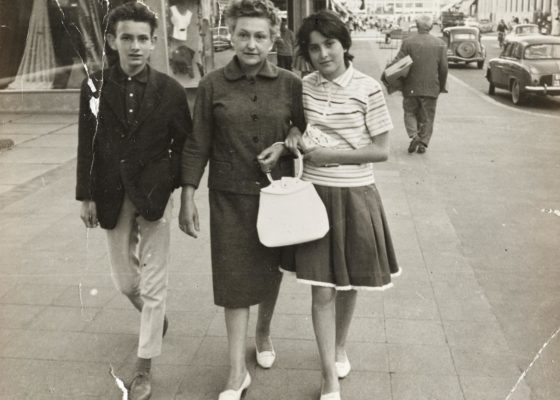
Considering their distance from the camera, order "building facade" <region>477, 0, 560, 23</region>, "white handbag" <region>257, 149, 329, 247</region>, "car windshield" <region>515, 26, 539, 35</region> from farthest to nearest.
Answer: "building facade" <region>477, 0, 560, 23</region>, "car windshield" <region>515, 26, 539, 35</region>, "white handbag" <region>257, 149, 329, 247</region>

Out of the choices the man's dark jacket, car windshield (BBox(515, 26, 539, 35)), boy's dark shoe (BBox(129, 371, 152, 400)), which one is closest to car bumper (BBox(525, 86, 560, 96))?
the man's dark jacket

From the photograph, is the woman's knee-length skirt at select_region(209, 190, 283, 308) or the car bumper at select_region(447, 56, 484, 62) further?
the car bumper at select_region(447, 56, 484, 62)

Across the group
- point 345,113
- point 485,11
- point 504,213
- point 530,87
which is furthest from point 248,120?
point 485,11

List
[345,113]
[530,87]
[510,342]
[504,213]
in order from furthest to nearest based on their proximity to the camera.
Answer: [530,87] → [504,213] → [510,342] → [345,113]

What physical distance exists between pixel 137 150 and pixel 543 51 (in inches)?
557

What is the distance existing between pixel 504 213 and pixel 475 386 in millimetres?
3549

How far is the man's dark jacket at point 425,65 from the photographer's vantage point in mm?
9555

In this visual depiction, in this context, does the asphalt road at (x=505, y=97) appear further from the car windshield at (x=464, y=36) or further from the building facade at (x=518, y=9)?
the building facade at (x=518, y=9)

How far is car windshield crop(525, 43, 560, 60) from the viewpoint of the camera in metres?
15.1

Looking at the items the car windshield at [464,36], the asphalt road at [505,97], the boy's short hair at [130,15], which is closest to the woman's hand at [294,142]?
the boy's short hair at [130,15]

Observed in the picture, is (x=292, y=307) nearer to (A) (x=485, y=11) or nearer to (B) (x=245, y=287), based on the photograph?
(B) (x=245, y=287)

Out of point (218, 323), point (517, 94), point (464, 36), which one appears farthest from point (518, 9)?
point (218, 323)

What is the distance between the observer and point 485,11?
92.2 metres

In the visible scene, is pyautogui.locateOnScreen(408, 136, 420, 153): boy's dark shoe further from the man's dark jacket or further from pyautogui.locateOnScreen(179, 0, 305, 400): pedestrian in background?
pyautogui.locateOnScreen(179, 0, 305, 400): pedestrian in background
